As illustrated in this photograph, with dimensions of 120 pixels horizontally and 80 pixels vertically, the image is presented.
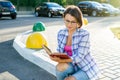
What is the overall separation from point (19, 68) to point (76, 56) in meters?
3.50

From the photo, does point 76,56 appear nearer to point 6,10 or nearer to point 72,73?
point 72,73

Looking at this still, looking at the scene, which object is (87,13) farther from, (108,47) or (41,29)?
(108,47)

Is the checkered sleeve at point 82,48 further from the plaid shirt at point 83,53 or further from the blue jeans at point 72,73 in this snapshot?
the blue jeans at point 72,73

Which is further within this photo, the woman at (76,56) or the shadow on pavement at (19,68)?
the shadow on pavement at (19,68)

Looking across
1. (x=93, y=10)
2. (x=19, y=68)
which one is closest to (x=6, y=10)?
(x=93, y=10)

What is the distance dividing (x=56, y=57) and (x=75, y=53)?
11.1 inches

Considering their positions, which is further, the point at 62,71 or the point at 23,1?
the point at 23,1

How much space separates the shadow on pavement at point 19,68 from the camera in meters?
6.40

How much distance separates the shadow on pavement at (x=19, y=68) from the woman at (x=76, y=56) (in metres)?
2.32

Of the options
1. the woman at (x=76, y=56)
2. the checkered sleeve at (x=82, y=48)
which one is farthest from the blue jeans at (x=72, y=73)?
the checkered sleeve at (x=82, y=48)

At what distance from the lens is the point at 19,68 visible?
23.4 feet

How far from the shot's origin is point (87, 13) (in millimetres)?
34094

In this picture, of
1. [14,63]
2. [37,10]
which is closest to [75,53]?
[14,63]

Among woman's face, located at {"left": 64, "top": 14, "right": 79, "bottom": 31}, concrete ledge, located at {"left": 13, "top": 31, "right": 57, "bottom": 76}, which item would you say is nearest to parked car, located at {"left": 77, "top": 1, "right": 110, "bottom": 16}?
concrete ledge, located at {"left": 13, "top": 31, "right": 57, "bottom": 76}
